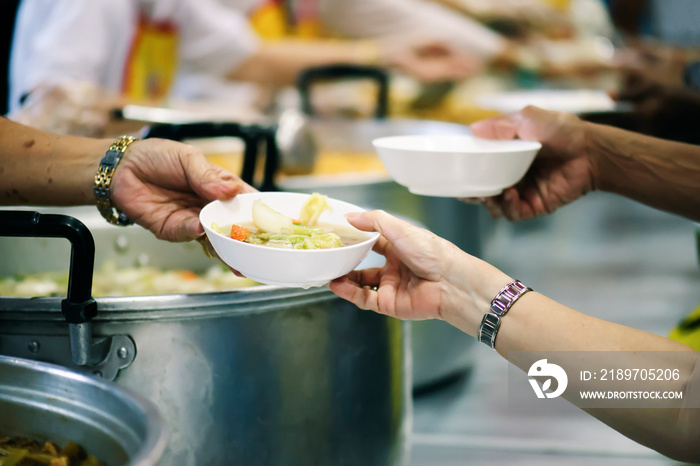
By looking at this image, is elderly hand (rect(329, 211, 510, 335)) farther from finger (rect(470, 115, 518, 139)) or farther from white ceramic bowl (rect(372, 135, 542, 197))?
finger (rect(470, 115, 518, 139))

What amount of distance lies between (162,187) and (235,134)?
14.7 inches

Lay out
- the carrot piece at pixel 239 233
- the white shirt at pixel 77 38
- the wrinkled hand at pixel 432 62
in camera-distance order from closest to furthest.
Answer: the carrot piece at pixel 239 233 → the white shirt at pixel 77 38 → the wrinkled hand at pixel 432 62

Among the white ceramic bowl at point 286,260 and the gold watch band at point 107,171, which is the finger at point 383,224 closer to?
the white ceramic bowl at point 286,260

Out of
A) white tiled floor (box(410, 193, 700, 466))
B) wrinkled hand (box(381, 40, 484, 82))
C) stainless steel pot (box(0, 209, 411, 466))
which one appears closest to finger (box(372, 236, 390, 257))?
stainless steel pot (box(0, 209, 411, 466))

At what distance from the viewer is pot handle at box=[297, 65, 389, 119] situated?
111 inches

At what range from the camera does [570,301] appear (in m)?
2.97

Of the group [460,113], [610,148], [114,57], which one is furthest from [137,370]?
[460,113]

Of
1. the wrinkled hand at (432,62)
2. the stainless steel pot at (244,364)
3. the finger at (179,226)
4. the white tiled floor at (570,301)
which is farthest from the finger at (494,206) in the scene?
the wrinkled hand at (432,62)

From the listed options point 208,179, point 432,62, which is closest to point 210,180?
point 208,179

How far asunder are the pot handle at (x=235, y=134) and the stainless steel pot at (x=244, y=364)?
0.60 metres

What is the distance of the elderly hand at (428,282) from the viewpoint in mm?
989

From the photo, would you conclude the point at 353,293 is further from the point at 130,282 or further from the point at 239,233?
the point at 130,282

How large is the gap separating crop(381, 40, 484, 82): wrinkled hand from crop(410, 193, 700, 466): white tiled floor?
3.07ft

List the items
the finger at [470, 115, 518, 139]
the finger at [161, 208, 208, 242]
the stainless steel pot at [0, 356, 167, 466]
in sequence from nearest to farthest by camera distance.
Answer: the stainless steel pot at [0, 356, 167, 466] → the finger at [161, 208, 208, 242] → the finger at [470, 115, 518, 139]
